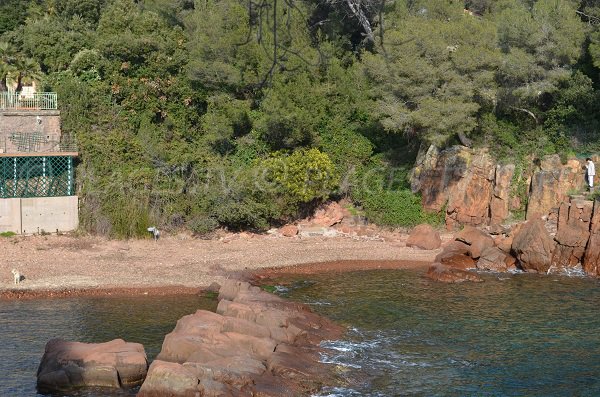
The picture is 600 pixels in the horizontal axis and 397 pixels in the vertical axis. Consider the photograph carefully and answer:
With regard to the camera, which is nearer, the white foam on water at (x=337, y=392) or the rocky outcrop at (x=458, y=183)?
the white foam on water at (x=337, y=392)

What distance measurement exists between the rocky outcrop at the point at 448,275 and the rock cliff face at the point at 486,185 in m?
5.77

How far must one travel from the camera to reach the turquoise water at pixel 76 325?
57.3ft

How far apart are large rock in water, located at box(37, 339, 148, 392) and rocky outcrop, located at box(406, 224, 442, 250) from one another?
54.0 ft

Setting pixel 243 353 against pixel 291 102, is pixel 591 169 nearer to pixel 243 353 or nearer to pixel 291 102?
pixel 291 102

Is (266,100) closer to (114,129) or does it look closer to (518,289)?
(114,129)

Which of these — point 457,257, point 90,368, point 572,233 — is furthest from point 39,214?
point 572,233

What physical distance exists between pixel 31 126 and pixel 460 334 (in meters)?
20.5

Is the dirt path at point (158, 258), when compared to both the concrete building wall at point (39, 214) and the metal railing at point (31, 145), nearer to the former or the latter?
the concrete building wall at point (39, 214)

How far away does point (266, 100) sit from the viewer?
34.3 m

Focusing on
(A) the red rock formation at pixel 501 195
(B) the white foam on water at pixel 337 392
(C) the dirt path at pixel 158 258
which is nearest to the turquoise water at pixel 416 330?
(B) the white foam on water at pixel 337 392

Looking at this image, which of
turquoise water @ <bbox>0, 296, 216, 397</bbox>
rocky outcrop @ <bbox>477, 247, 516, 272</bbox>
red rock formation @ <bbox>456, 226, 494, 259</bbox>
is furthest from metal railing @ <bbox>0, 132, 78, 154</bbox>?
rocky outcrop @ <bbox>477, 247, 516, 272</bbox>

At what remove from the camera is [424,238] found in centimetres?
3164

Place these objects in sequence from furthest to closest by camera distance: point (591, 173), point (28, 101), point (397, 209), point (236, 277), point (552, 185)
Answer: point (397, 209) → point (28, 101) → point (552, 185) → point (591, 173) → point (236, 277)

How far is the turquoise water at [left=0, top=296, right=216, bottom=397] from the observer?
17.5 metres
